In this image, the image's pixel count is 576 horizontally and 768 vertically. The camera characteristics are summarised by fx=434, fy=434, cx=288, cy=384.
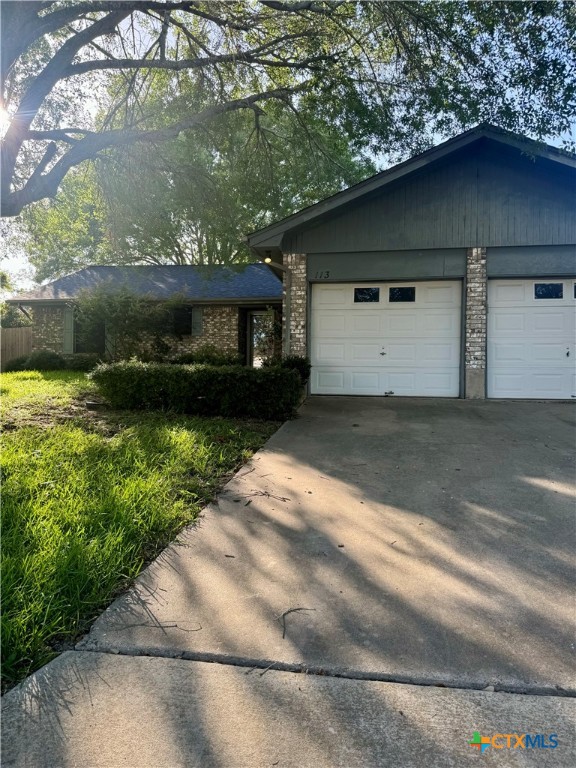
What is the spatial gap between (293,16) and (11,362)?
14.9 metres

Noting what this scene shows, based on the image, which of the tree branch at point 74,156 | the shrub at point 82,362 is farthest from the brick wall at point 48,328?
the tree branch at point 74,156

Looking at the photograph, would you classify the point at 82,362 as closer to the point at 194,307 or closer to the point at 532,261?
the point at 194,307

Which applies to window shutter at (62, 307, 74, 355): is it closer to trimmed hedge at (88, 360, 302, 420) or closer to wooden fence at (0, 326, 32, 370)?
wooden fence at (0, 326, 32, 370)

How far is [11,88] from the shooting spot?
8.36m

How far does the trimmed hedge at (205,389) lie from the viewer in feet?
23.8

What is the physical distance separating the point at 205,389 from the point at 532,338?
22.0 feet

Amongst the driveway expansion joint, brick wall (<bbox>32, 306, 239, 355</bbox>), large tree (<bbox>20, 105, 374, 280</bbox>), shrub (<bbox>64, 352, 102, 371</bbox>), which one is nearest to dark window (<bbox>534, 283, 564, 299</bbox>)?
large tree (<bbox>20, 105, 374, 280</bbox>)

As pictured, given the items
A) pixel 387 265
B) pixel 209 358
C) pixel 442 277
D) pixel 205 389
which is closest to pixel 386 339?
pixel 387 265

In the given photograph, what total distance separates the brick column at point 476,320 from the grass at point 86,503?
15.6ft

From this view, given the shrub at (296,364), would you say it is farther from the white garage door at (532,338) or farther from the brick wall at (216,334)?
the brick wall at (216,334)

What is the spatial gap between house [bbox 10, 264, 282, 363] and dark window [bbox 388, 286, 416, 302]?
6.34 m

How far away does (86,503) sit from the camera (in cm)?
345

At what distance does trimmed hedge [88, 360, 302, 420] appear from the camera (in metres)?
7.26

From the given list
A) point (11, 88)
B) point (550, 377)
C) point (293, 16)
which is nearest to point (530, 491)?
point (550, 377)
